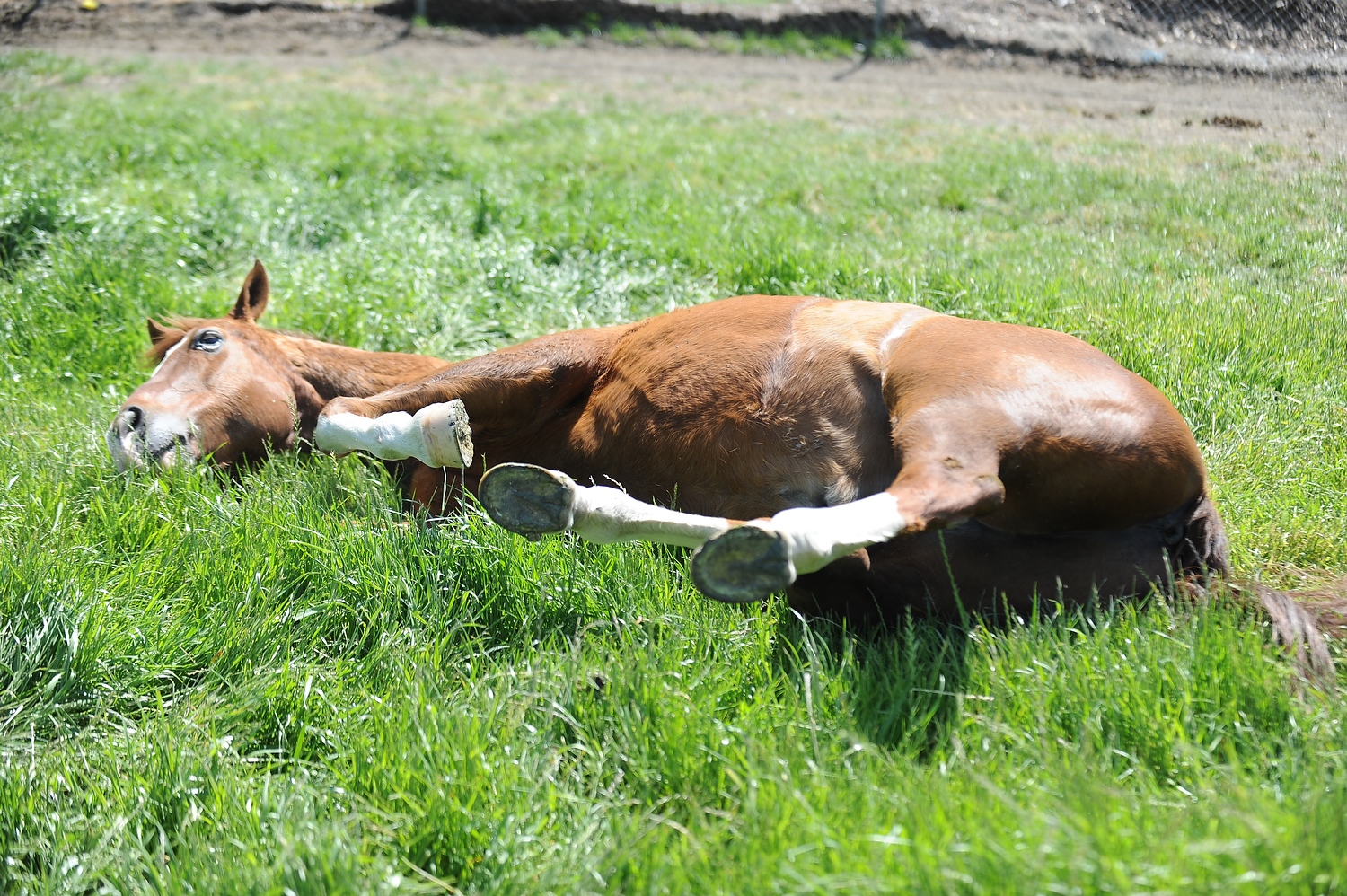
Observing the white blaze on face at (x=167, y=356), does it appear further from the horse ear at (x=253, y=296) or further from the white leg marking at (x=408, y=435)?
the white leg marking at (x=408, y=435)

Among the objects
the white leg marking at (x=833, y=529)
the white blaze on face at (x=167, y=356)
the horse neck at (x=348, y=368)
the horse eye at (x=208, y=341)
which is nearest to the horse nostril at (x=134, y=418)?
the white blaze on face at (x=167, y=356)

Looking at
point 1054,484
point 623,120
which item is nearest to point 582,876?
point 1054,484

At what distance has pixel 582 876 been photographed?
2.24 m

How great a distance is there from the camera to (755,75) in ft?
44.7

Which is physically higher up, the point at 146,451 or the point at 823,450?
the point at 823,450

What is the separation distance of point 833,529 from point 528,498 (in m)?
0.93

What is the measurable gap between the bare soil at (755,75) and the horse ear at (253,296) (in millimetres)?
6262

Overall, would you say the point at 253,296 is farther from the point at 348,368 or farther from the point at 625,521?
the point at 625,521

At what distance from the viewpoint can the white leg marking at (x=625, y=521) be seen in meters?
3.04

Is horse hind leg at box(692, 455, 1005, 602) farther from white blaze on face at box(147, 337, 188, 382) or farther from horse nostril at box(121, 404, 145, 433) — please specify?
white blaze on face at box(147, 337, 188, 382)

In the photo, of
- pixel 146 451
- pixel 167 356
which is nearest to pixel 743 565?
pixel 146 451

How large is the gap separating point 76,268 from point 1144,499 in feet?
21.2

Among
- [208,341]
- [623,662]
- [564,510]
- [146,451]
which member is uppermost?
[564,510]

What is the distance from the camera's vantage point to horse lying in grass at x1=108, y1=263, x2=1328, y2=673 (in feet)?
9.73
